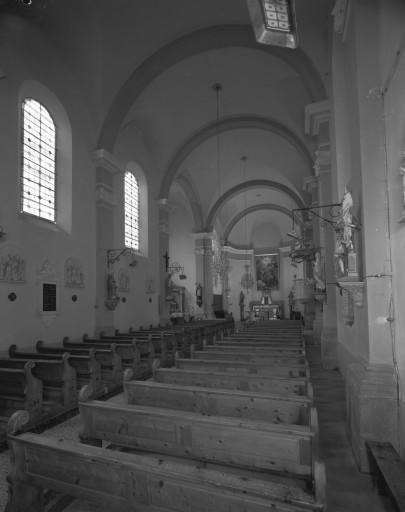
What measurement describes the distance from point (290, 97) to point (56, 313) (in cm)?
875

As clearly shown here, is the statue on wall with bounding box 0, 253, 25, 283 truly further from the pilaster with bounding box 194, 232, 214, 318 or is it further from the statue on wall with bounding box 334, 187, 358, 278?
the pilaster with bounding box 194, 232, 214, 318

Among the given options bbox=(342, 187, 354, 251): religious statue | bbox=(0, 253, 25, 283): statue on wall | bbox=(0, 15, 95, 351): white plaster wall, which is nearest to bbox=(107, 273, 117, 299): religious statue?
bbox=(0, 15, 95, 351): white plaster wall

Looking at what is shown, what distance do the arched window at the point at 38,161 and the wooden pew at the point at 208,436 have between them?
218 inches

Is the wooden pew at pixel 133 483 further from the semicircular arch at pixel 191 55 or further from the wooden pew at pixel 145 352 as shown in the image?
the semicircular arch at pixel 191 55

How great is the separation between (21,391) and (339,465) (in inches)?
Answer: 137

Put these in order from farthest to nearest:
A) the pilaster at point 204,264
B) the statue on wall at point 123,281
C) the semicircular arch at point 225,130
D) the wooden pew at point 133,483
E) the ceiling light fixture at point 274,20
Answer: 1. the pilaster at point 204,264
2. the semicircular arch at point 225,130
3. the statue on wall at point 123,281
4. the ceiling light fixture at point 274,20
5. the wooden pew at point 133,483

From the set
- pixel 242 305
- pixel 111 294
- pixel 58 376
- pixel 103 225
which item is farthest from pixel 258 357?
pixel 242 305

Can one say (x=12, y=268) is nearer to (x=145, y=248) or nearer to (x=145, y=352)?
(x=145, y=352)

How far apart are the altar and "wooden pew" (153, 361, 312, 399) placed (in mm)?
20968

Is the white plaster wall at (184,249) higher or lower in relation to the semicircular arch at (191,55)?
lower

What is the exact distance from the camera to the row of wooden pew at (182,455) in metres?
1.49

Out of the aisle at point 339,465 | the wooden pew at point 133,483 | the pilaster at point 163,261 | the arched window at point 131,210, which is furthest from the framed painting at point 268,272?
the wooden pew at point 133,483

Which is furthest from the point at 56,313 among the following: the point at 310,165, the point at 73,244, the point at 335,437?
the point at 310,165

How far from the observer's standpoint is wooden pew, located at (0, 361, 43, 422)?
3.90m
